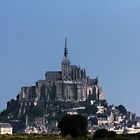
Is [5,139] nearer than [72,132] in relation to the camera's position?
Yes

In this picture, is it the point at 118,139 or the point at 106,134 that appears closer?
the point at 118,139

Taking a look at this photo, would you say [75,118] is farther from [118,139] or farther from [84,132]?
[118,139]

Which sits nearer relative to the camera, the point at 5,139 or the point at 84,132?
the point at 5,139

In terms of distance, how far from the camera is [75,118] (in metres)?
81.4

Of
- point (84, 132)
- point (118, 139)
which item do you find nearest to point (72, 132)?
point (84, 132)

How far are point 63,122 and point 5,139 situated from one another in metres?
21.2

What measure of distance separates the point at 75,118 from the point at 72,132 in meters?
2.71

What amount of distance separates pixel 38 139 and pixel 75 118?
18643 mm

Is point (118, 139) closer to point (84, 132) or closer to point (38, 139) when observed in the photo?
point (38, 139)

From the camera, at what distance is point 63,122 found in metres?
81.6

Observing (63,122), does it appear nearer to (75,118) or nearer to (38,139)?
(75,118)

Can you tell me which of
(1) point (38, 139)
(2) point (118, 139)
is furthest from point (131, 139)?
(1) point (38, 139)

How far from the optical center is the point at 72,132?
7906 centimetres

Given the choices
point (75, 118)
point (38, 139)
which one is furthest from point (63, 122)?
point (38, 139)
